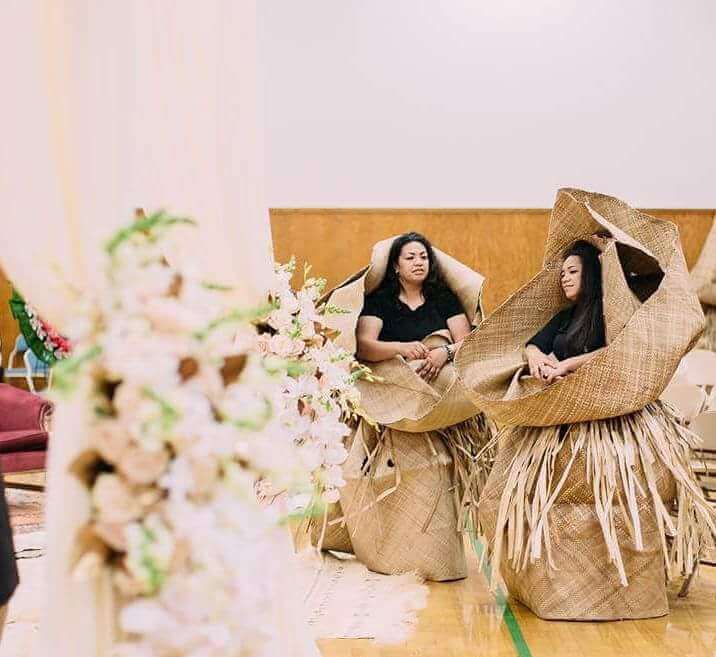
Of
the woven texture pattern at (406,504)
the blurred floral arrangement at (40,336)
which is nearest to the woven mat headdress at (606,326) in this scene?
the woven texture pattern at (406,504)

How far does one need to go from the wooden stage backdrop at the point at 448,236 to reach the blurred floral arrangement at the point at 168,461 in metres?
6.00

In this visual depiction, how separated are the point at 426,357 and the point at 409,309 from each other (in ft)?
1.00

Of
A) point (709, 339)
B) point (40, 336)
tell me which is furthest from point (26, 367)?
point (709, 339)

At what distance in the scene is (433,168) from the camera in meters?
7.50

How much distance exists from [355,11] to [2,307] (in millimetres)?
3272

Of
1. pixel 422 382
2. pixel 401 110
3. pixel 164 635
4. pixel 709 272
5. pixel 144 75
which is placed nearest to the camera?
pixel 164 635

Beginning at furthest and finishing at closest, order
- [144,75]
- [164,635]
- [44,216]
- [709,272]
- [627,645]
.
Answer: [709,272] < [627,645] < [144,75] < [44,216] < [164,635]

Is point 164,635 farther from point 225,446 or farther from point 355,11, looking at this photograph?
point 355,11

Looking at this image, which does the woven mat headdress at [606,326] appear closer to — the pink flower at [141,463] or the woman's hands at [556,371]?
the woman's hands at [556,371]

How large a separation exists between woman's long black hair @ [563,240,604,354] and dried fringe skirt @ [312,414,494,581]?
0.65 metres

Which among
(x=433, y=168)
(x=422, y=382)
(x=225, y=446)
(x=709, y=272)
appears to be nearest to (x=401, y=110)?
(x=433, y=168)

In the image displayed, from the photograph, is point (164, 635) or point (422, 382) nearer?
point (164, 635)

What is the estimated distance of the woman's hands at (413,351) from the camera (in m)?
4.29

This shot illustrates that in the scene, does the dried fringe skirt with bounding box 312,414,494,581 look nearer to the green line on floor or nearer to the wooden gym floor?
the green line on floor
